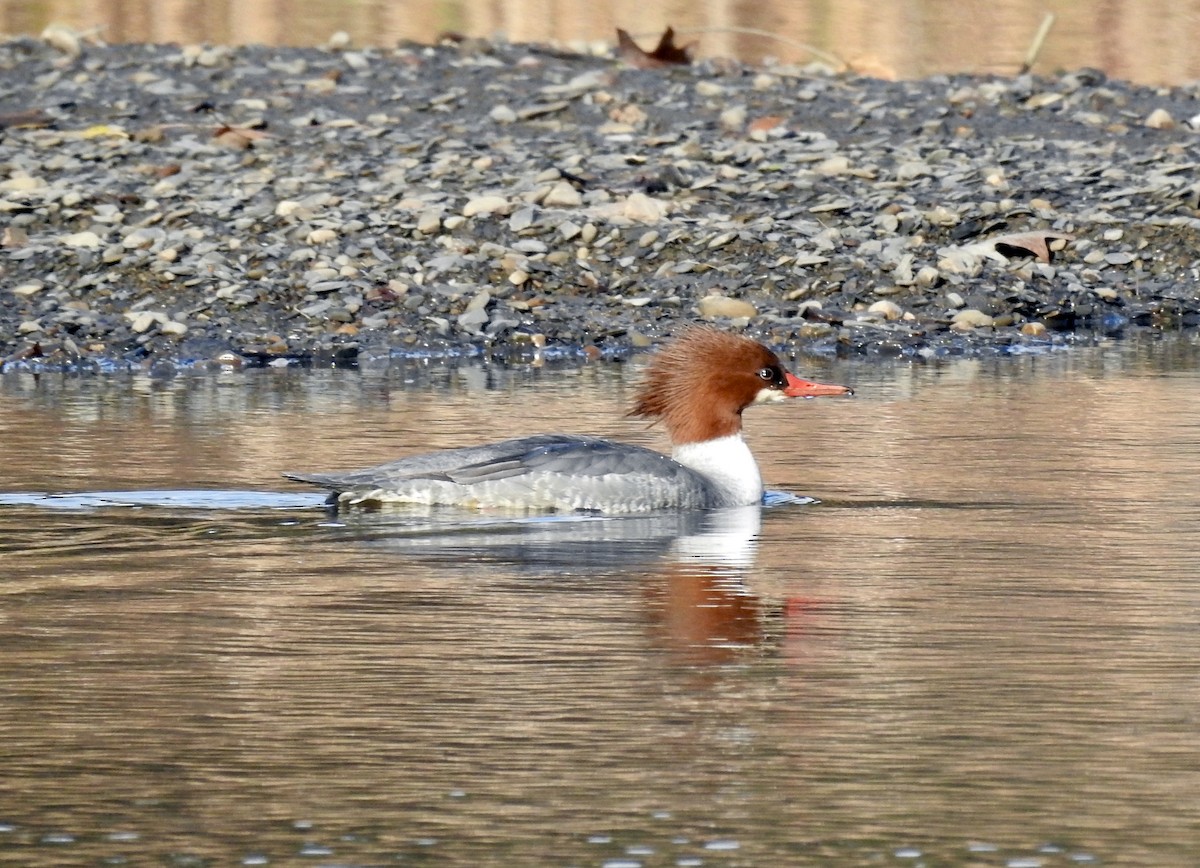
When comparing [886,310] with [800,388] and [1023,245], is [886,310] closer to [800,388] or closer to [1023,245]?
[1023,245]

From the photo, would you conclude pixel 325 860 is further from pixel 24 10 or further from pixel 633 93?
pixel 24 10

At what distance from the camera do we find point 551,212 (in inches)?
687

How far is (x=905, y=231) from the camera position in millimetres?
17656

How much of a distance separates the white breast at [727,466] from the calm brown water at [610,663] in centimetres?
25

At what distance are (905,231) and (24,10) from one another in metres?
15.6

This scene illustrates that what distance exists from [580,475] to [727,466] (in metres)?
0.89

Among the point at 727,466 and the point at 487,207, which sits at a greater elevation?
the point at 487,207

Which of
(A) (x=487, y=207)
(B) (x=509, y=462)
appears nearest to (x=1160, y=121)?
A: (A) (x=487, y=207)

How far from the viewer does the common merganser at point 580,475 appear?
34.1 ft

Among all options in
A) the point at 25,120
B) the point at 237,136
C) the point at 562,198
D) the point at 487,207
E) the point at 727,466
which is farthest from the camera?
the point at 25,120

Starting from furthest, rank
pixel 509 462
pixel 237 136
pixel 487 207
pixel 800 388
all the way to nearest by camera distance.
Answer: pixel 237 136, pixel 487 207, pixel 800 388, pixel 509 462

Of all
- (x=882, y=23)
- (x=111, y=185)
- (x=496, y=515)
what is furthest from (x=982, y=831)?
(x=882, y=23)

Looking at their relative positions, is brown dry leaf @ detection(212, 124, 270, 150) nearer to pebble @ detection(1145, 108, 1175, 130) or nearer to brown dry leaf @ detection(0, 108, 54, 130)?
brown dry leaf @ detection(0, 108, 54, 130)

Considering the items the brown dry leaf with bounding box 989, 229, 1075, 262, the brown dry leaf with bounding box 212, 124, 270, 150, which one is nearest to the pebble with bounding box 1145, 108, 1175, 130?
the brown dry leaf with bounding box 989, 229, 1075, 262
